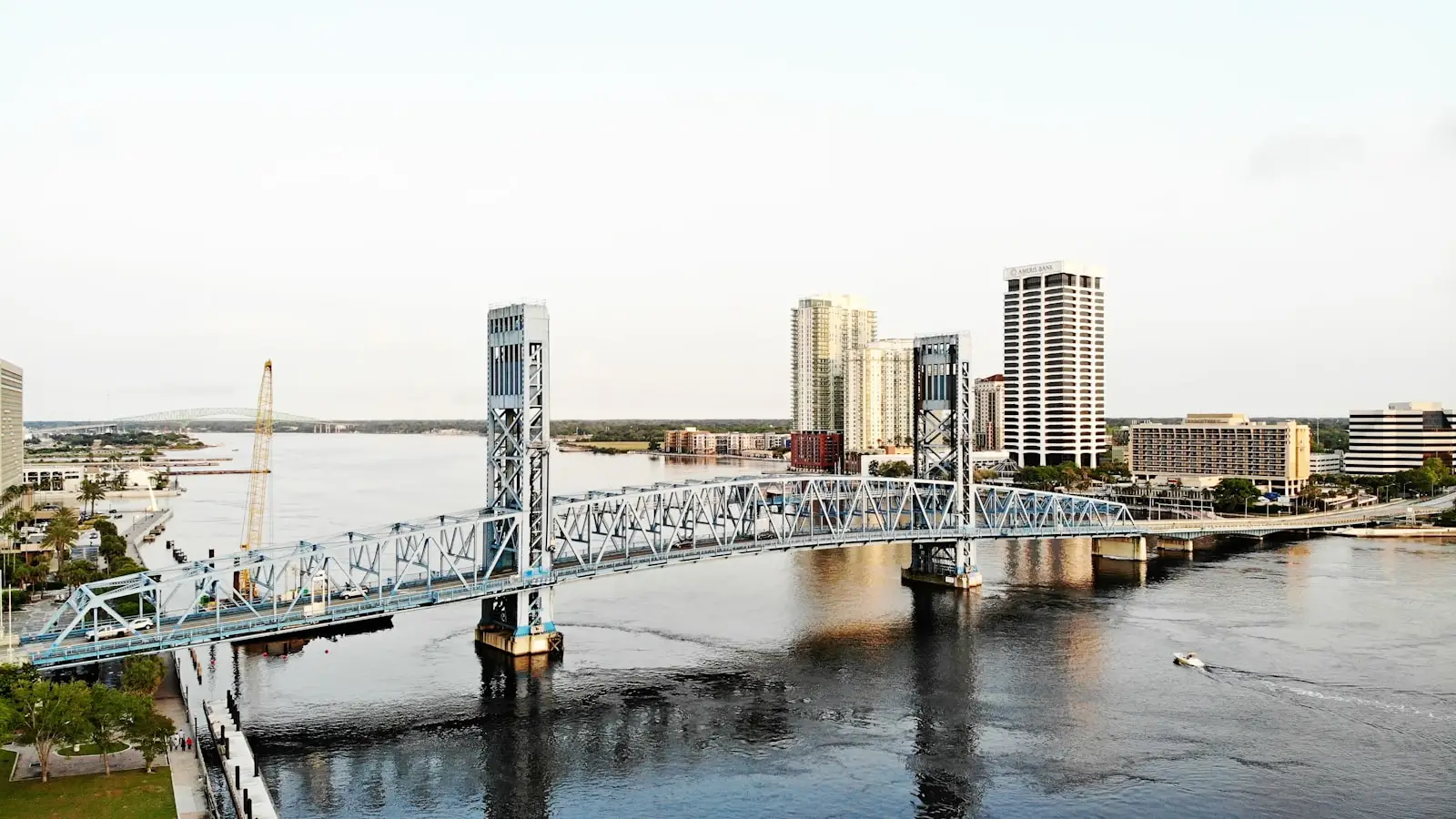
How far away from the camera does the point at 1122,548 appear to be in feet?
358

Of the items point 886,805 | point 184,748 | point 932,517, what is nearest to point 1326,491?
point 932,517

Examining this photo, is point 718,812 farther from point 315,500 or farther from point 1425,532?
point 315,500

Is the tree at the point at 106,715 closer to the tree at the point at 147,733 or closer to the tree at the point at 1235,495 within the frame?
the tree at the point at 147,733

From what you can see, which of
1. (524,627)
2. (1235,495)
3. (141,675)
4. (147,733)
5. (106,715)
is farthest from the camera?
(1235,495)

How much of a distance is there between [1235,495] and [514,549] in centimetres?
11674

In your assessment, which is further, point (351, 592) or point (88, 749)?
point (351, 592)

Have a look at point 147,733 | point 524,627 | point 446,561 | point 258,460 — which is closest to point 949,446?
point 446,561

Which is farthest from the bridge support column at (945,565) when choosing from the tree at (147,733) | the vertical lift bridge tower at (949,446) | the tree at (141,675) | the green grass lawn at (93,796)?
the green grass lawn at (93,796)

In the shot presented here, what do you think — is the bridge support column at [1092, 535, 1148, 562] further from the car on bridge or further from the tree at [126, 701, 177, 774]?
the tree at [126, 701, 177, 774]

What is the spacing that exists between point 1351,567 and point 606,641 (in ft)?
237

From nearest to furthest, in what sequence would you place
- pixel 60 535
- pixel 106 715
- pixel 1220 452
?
1. pixel 106 715
2. pixel 60 535
3. pixel 1220 452

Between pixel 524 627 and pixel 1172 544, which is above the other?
pixel 524 627

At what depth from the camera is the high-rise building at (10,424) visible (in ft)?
447

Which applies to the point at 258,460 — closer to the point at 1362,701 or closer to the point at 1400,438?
the point at 1362,701
